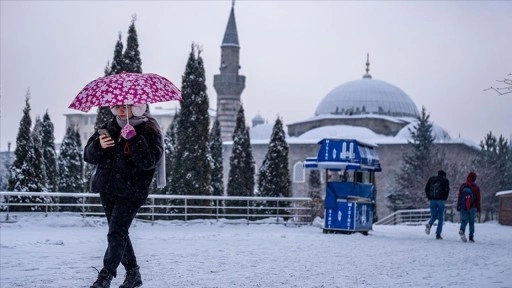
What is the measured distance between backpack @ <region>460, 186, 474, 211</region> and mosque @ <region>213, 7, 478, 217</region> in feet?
137

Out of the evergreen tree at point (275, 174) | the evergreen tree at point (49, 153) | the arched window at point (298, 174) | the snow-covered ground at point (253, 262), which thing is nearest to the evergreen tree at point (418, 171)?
the arched window at point (298, 174)

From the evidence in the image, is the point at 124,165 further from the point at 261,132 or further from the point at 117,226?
the point at 261,132

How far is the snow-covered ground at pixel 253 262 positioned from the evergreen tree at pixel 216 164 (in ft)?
64.6

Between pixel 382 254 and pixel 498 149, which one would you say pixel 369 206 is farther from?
pixel 498 149

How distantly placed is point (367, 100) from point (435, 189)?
166 ft

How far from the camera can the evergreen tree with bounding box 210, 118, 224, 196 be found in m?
35.3

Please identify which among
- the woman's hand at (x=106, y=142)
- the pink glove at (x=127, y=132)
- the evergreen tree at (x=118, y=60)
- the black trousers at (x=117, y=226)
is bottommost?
the black trousers at (x=117, y=226)

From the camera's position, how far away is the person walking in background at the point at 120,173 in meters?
5.80

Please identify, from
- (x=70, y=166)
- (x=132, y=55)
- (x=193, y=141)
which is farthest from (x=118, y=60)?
(x=70, y=166)

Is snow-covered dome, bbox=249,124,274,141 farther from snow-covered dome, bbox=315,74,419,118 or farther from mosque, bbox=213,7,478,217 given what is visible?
snow-covered dome, bbox=315,74,419,118

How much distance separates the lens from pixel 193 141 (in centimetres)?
2427

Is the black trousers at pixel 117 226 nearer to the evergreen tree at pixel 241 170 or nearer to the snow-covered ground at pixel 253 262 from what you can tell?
the snow-covered ground at pixel 253 262

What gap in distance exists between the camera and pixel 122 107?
6.05 metres

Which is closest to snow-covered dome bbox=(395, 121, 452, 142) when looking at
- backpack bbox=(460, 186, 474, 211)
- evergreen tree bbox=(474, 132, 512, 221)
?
evergreen tree bbox=(474, 132, 512, 221)
